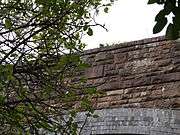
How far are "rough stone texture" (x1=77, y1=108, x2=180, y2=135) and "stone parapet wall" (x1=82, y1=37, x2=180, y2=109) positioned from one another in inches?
4.4

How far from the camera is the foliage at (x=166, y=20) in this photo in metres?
2.13

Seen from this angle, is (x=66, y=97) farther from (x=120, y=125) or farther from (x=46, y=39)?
Answer: (x=120, y=125)

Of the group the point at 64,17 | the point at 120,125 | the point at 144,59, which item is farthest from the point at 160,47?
the point at 64,17

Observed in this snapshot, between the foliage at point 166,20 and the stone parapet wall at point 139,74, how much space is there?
7.91 ft

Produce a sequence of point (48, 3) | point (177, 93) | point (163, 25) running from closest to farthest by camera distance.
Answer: point (163, 25), point (48, 3), point (177, 93)

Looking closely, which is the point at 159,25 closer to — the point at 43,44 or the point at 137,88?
the point at 43,44

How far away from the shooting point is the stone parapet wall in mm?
4719

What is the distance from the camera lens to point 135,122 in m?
4.65

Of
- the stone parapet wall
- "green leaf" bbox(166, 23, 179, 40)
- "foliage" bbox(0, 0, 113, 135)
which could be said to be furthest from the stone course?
"green leaf" bbox(166, 23, 179, 40)

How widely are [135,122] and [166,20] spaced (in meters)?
2.60

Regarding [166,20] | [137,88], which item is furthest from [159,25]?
[137,88]

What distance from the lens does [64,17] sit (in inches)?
145

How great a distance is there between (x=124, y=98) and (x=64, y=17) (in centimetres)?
154

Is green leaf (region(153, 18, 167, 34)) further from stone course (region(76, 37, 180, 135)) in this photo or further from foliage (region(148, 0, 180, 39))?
stone course (region(76, 37, 180, 135))
